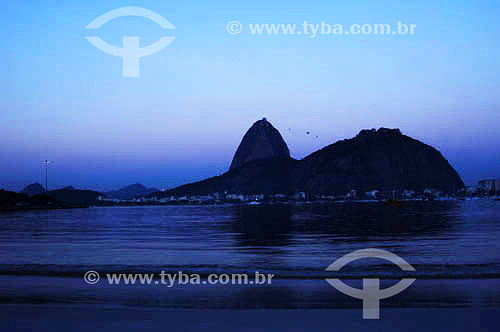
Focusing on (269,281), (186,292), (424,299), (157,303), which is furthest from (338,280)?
(157,303)

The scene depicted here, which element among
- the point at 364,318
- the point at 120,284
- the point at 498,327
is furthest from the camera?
the point at 120,284

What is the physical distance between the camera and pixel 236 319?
383 inches

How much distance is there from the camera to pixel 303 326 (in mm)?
9117

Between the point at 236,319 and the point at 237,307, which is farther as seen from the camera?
the point at 237,307

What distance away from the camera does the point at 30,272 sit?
16.8 metres

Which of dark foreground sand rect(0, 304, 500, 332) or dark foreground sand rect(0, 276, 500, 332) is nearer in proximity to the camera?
dark foreground sand rect(0, 304, 500, 332)

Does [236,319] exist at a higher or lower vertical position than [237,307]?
higher

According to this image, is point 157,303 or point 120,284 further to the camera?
point 120,284

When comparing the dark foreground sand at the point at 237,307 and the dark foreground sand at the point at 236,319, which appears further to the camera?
the dark foreground sand at the point at 237,307

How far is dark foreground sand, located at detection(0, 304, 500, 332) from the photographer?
29.5 ft

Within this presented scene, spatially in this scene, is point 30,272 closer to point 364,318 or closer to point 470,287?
point 364,318

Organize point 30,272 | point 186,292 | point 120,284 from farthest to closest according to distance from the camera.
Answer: point 30,272, point 120,284, point 186,292

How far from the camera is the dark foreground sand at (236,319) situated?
353 inches

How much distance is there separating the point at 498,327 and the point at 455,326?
711 millimetres
